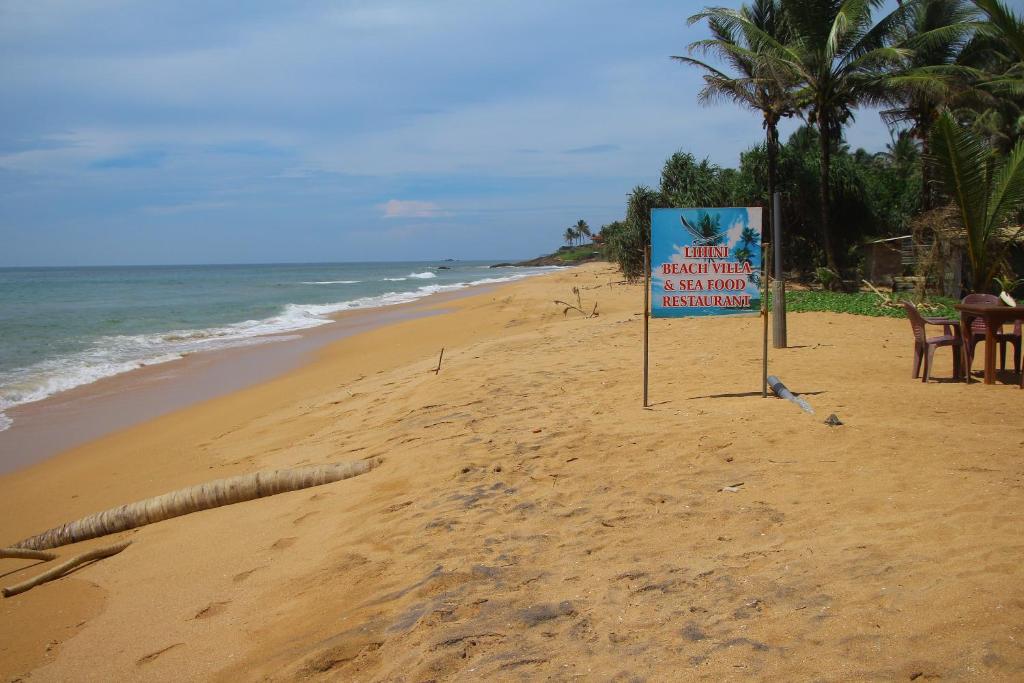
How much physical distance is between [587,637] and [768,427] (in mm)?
3267

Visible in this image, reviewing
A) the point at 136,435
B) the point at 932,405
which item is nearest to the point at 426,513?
the point at 932,405

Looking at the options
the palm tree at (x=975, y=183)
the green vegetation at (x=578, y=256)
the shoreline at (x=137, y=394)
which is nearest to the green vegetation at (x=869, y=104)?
the palm tree at (x=975, y=183)

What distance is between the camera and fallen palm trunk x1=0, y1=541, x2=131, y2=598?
16.5 feet

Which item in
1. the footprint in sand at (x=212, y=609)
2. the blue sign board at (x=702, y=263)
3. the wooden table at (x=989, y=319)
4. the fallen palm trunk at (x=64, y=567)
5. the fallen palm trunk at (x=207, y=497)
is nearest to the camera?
the footprint in sand at (x=212, y=609)

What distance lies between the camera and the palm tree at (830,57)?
61.5 feet

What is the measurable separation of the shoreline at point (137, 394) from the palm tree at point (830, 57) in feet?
46.7

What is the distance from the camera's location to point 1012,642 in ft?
8.92

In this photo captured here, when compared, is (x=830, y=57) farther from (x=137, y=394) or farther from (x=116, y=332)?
(x=116, y=332)

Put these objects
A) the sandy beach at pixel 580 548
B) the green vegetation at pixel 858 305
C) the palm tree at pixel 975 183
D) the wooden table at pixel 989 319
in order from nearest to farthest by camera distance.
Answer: the sandy beach at pixel 580 548 < the wooden table at pixel 989 319 < the palm tree at pixel 975 183 < the green vegetation at pixel 858 305

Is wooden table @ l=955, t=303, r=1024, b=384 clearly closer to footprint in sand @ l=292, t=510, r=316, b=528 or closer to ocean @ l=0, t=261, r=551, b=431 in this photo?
footprint in sand @ l=292, t=510, r=316, b=528

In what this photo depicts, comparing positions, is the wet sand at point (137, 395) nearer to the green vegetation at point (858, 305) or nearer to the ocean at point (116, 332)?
the ocean at point (116, 332)

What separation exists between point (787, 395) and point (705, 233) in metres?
1.70

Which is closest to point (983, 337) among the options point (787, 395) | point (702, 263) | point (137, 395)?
point (787, 395)

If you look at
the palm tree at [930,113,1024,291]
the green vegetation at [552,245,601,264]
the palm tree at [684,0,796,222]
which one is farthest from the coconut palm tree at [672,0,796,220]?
the green vegetation at [552,245,601,264]
